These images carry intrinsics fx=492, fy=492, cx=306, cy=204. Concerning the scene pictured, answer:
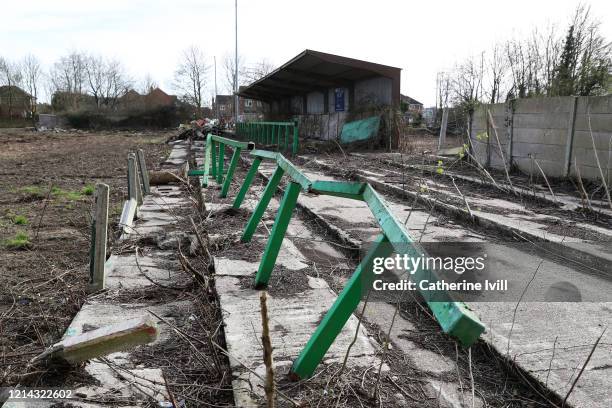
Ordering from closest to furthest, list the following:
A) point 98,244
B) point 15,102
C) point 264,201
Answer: point 98,244 < point 264,201 < point 15,102

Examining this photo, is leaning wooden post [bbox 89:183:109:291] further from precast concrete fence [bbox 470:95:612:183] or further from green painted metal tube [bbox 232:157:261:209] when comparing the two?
precast concrete fence [bbox 470:95:612:183]

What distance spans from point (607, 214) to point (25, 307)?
6210 millimetres

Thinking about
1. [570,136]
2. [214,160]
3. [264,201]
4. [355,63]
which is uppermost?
[355,63]

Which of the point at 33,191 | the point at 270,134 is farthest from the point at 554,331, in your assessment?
the point at 270,134

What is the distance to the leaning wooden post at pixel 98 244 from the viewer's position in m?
3.71

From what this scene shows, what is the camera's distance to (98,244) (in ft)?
12.2

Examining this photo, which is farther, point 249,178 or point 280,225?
point 249,178

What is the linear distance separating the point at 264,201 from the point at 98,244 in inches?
55.3

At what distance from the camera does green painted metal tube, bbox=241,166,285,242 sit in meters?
4.21

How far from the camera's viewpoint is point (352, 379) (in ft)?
7.51

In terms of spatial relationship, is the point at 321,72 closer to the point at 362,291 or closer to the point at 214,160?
the point at 214,160

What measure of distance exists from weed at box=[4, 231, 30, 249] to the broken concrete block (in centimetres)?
338

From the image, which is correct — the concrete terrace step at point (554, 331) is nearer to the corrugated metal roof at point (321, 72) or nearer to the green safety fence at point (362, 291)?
the green safety fence at point (362, 291)

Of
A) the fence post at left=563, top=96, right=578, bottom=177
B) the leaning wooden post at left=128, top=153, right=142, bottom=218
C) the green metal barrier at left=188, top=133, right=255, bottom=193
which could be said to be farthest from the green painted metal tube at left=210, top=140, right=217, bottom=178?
the fence post at left=563, top=96, right=578, bottom=177
